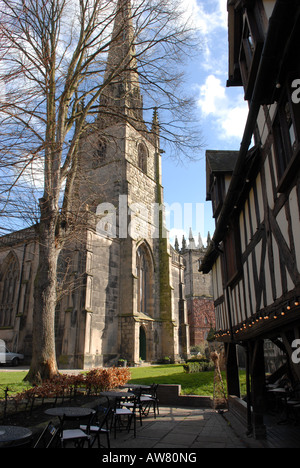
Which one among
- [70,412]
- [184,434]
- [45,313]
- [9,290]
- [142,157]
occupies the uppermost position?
[142,157]

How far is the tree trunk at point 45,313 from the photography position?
26.1 ft

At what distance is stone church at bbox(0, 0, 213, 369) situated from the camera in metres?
17.9

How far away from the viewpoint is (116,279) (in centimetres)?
2109

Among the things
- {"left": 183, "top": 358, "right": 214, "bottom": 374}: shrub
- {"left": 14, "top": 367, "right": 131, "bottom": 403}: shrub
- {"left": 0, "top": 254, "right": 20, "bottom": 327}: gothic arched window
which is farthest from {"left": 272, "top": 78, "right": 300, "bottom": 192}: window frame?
{"left": 0, "top": 254, "right": 20, "bottom": 327}: gothic arched window

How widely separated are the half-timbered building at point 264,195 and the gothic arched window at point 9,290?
1876cm

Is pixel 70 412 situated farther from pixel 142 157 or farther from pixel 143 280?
pixel 142 157

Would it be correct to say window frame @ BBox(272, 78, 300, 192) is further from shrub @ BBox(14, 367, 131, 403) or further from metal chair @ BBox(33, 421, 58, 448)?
shrub @ BBox(14, 367, 131, 403)

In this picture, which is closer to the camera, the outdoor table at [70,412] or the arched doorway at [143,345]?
the outdoor table at [70,412]

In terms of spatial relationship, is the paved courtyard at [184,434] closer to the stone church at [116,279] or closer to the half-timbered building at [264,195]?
the half-timbered building at [264,195]

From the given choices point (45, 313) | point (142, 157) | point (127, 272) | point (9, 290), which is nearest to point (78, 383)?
point (45, 313)

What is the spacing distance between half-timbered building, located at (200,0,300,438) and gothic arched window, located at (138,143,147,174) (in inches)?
798

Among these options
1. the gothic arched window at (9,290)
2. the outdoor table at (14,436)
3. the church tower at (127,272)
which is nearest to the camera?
the outdoor table at (14,436)

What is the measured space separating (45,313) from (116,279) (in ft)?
42.3

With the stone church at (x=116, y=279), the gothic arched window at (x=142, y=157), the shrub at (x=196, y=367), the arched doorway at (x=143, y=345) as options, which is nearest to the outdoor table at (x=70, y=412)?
the stone church at (x=116, y=279)
